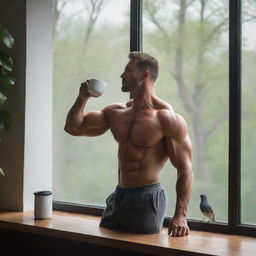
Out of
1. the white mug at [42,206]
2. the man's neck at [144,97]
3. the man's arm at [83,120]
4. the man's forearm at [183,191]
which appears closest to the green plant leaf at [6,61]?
the man's arm at [83,120]

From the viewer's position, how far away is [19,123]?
253 centimetres

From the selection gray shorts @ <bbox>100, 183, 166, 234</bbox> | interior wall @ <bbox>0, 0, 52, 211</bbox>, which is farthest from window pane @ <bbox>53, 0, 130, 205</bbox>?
gray shorts @ <bbox>100, 183, 166, 234</bbox>

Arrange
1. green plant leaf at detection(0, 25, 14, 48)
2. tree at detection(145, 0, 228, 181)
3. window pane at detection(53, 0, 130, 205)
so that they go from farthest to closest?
1. window pane at detection(53, 0, 130, 205)
2. green plant leaf at detection(0, 25, 14, 48)
3. tree at detection(145, 0, 228, 181)

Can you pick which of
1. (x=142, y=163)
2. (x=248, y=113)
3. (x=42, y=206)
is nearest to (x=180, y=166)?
(x=142, y=163)

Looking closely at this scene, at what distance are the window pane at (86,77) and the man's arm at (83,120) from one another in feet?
0.97

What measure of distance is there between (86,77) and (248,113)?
950mm

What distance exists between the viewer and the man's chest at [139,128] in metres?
1.94

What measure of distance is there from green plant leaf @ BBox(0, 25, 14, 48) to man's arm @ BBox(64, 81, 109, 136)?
0.54 meters

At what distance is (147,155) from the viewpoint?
77.5 inches

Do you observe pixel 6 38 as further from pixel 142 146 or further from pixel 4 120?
pixel 142 146

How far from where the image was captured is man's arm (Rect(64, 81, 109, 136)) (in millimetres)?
2131

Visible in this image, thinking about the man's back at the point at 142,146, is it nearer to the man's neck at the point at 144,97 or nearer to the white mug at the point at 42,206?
the man's neck at the point at 144,97

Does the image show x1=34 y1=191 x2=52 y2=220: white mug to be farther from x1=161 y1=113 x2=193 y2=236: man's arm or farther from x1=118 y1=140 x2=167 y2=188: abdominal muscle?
x1=161 y1=113 x2=193 y2=236: man's arm

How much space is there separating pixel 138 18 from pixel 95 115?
569 millimetres
